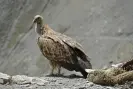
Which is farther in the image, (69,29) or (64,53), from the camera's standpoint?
(69,29)

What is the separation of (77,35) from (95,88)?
11.5 ft

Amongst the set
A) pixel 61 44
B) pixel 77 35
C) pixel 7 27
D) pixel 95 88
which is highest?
pixel 7 27

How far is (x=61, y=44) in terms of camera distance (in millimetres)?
6277

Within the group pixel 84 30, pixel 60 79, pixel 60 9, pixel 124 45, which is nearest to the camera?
pixel 60 79

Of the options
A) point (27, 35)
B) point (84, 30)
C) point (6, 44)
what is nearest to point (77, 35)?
point (84, 30)

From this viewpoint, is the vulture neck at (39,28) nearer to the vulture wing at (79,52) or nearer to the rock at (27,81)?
the vulture wing at (79,52)

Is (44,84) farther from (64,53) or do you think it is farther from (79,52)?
(79,52)

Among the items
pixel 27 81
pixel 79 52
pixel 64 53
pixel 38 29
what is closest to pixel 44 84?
pixel 27 81

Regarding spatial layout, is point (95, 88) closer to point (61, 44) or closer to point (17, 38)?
point (61, 44)

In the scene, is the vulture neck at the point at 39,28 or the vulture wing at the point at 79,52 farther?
the vulture neck at the point at 39,28

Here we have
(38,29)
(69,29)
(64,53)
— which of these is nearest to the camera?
(64,53)

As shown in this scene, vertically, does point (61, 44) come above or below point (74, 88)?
above

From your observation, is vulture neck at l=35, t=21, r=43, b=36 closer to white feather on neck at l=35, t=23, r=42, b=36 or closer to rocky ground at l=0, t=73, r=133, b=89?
white feather on neck at l=35, t=23, r=42, b=36

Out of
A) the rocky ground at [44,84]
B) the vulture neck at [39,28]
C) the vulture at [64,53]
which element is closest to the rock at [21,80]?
the rocky ground at [44,84]
